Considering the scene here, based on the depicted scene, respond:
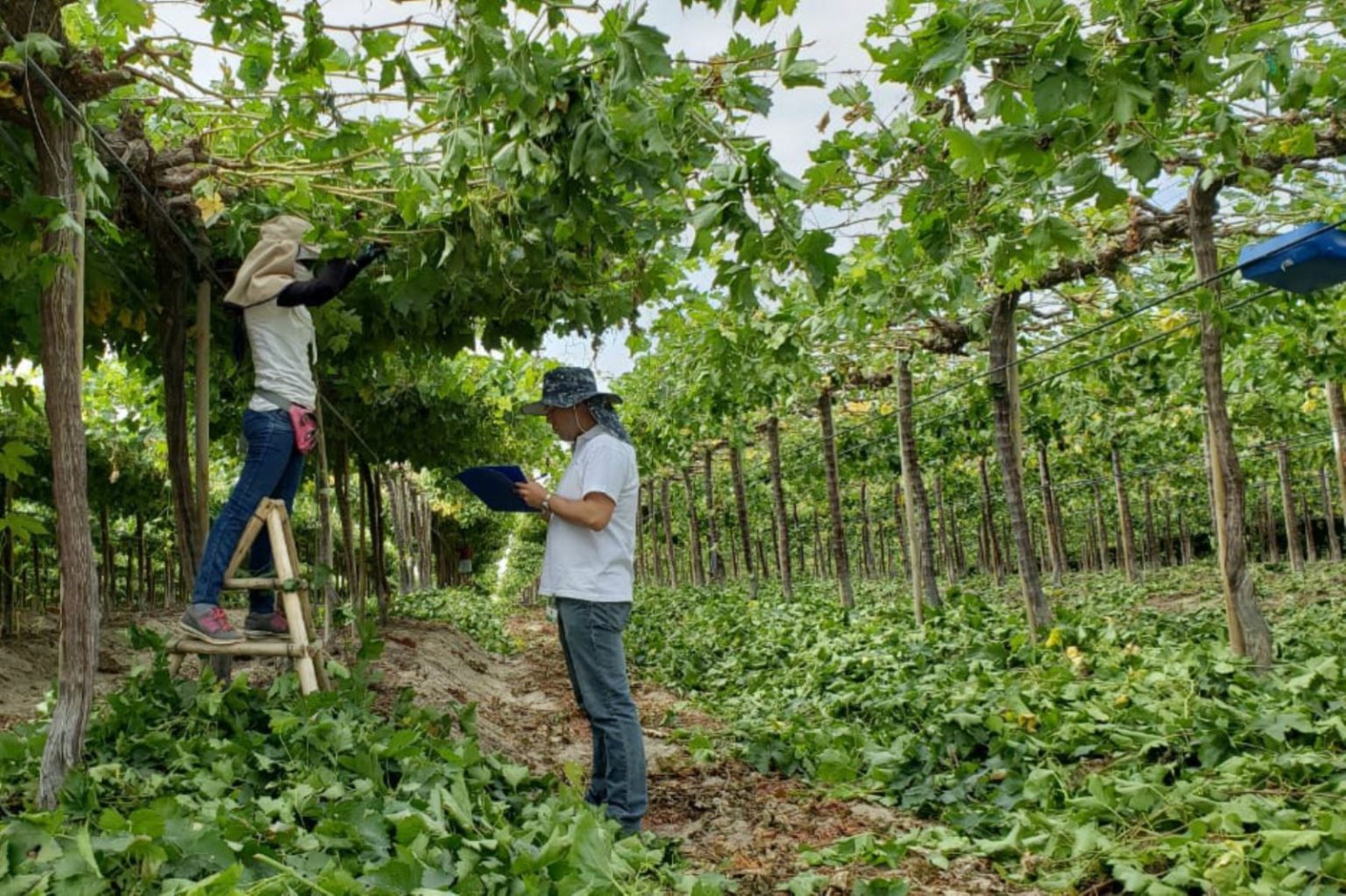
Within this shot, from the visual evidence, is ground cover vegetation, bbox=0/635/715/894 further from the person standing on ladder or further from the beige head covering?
the beige head covering

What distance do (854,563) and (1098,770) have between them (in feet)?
159

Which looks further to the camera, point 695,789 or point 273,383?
point 695,789

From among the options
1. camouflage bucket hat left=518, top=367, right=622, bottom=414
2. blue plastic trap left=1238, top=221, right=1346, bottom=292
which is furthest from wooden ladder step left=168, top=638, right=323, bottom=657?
blue plastic trap left=1238, top=221, right=1346, bottom=292

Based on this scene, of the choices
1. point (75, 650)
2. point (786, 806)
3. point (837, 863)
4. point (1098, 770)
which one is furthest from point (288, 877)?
point (1098, 770)

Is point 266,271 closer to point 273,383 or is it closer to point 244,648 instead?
point 273,383

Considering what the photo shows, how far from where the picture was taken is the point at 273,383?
4.40 m

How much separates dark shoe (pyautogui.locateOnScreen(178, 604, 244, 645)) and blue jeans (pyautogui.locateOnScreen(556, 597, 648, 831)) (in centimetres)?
144

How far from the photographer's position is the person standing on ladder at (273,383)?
4230 millimetres

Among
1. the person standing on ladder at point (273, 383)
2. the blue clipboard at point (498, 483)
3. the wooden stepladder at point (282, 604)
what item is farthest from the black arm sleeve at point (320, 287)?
the blue clipboard at point (498, 483)

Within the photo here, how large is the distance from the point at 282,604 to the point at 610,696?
168cm

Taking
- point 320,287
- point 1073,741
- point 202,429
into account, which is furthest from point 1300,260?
point 202,429

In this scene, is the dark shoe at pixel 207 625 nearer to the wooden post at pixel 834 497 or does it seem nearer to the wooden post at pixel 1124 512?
the wooden post at pixel 834 497

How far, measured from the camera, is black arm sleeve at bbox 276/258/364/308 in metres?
4.34

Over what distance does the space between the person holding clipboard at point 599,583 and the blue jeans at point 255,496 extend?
1.18m
